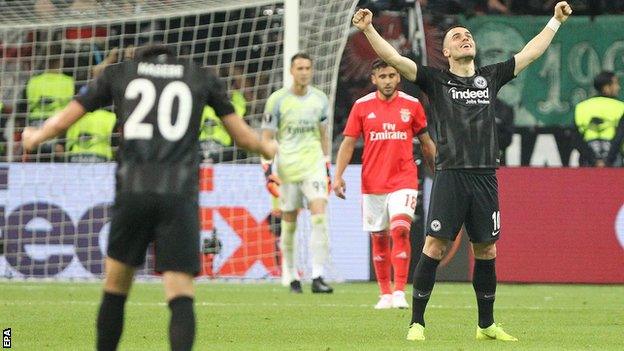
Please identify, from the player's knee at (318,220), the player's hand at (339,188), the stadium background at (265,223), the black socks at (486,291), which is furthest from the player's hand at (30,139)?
the stadium background at (265,223)

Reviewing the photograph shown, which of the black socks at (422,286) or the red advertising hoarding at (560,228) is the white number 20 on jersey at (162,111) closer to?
the black socks at (422,286)

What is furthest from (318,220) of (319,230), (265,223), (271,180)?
(265,223)

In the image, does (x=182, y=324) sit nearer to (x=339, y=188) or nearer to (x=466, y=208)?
(x=466, y=208)

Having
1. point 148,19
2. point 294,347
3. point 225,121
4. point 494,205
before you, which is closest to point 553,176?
point 148,19

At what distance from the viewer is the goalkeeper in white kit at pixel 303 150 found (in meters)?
14.1

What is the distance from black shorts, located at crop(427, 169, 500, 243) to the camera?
29.9 ft

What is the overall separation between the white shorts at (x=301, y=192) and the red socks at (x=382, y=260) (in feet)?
5.32

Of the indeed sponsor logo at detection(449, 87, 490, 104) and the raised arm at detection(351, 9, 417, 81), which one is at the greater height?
the raised arm at detection(351, 9, 417, 81)

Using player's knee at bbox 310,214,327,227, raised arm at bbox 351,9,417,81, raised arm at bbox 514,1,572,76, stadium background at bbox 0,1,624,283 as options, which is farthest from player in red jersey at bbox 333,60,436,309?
stadium background at bbox 0,1,624,283

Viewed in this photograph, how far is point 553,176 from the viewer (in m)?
16.3

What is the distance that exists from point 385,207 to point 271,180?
211 cm

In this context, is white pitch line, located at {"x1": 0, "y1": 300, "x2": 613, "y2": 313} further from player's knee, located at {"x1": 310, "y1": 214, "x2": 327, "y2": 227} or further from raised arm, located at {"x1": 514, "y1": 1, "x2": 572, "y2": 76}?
raised arm, located at {"x1": 514, "y1": 1, "x2": 572, "y2": 76}

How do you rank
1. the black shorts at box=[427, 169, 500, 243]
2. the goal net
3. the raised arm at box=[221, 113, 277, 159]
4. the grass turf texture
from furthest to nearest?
the goal net
the black shorts at box=[427, 169, 500, 243]
the grass turf texture
the raised arm at box=[221, 113, 277, 159]

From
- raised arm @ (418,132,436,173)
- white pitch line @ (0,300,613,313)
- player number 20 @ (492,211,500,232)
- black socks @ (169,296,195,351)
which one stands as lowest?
white pitch line @ (0,300,613,313)
